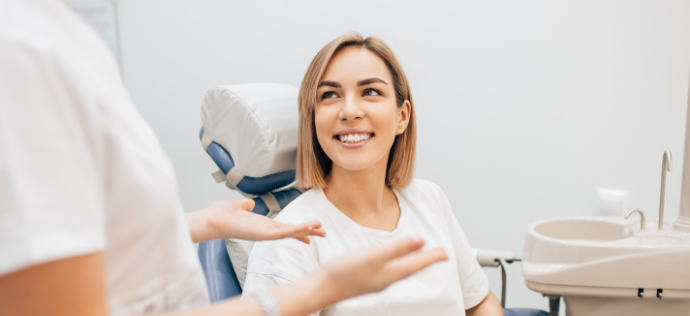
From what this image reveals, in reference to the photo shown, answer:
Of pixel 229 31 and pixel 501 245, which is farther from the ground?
pixel 229 31

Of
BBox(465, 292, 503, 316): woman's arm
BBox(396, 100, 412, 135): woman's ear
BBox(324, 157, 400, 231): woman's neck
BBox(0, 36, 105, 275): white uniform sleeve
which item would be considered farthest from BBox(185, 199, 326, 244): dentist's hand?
BBox(465, 292, 503, 316): woman's arm

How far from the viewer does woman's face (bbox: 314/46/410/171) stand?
108 cm

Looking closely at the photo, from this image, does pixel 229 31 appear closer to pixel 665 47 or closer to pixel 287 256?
pixel 287 256

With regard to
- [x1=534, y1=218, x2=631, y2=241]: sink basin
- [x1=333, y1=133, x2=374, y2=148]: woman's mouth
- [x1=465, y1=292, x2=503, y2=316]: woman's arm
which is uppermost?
[x1=333, y1=133, x2=374, y2=148]: woman's mouth

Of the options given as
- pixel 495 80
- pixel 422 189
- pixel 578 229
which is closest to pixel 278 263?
pixel 422 189

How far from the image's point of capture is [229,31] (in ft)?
5.68

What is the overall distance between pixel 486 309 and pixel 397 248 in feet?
2.90

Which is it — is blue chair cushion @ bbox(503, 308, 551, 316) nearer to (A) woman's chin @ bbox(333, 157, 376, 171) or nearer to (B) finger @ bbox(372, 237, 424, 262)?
(A) woman's chin @ bbox(333, 157, 376, 171)

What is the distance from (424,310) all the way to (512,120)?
867 millimetres

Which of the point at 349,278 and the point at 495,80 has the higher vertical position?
the point at 495,80

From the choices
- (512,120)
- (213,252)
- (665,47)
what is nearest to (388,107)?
(213,252)

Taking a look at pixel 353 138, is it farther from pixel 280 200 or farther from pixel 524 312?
pixel 524 312

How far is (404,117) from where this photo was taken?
4.03 feet

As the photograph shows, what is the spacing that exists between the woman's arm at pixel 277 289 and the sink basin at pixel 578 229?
95 centimetres
